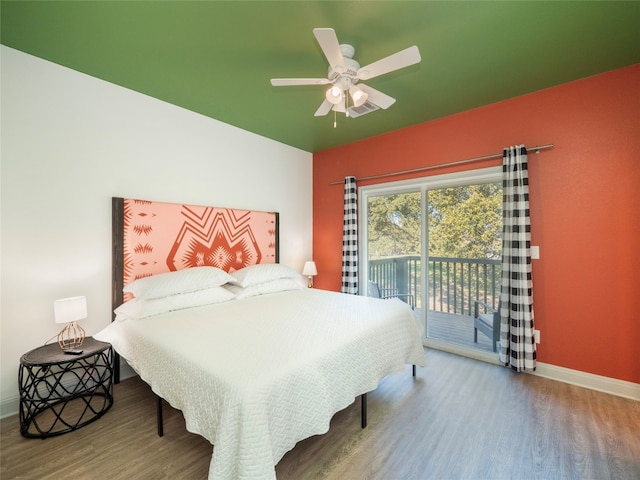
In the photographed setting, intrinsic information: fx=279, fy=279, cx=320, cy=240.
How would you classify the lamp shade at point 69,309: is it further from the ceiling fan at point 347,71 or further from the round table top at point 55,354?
the ceiling fan at point 347,71

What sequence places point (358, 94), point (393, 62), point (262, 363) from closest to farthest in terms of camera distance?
point (262, 363)
point (393, 62)
point (358, 94)

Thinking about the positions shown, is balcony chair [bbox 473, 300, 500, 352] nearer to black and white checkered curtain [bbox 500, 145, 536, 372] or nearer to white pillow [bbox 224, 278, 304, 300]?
black and white checkered curtain [bbox 500, 145, 536, 372]

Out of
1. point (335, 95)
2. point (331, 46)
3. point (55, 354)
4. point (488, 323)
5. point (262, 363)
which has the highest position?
point (331, 46)

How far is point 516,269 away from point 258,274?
8.55 feet

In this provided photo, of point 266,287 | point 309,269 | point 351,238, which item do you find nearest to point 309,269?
point 309,269

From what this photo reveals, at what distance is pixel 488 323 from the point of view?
3090 millimetres

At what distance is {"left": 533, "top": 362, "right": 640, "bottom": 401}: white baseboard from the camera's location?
228cm

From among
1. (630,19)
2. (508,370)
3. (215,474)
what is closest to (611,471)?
(508,370)

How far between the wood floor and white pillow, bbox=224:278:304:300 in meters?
1.13

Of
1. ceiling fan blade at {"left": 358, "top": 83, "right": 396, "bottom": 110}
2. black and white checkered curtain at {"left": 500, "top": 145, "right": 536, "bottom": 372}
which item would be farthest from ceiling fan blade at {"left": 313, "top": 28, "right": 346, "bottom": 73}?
black and white checkered curtain at {"left": 500, "top": 145, "right": 536, "bottom": 372}

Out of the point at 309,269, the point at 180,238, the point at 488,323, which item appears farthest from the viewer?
the point at 309,269

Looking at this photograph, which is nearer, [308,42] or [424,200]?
[308,42]

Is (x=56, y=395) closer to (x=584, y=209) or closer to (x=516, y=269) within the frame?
(x=516, y=269)

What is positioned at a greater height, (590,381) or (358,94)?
(358,94)
